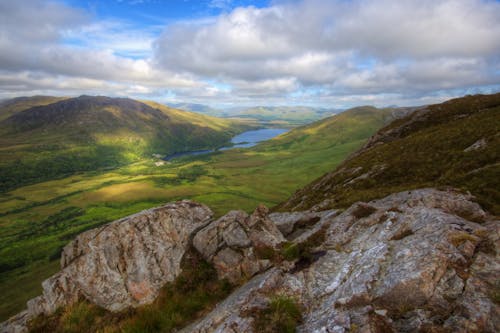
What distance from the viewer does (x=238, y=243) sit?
57.2 ft

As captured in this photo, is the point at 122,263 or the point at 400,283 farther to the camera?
→ the point at 122,263

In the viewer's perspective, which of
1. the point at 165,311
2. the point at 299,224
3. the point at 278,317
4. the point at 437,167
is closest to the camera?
the point at 278,317

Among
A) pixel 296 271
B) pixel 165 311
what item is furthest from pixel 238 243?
pixel 165 311

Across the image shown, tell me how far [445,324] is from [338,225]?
997 cm

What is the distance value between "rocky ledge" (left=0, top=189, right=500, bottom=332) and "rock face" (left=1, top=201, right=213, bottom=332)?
75 mm

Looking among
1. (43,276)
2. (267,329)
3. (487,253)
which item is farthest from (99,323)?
(43,276)

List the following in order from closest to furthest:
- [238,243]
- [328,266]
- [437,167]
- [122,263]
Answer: [328,266] → [238,243] → [122,263] → [437,167]

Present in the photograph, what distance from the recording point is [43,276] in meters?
95.9

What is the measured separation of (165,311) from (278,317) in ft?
25.3

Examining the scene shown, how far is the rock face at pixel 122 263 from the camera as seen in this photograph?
56.1 feet

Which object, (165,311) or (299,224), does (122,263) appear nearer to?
(165,311)

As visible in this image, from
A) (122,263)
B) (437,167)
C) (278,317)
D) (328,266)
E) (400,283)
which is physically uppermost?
(437,167)

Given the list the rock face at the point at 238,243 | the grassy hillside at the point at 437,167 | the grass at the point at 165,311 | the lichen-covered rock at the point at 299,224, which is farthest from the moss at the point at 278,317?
the grassy hillside at the point at 437,167

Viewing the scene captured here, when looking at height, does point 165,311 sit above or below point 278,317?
below
